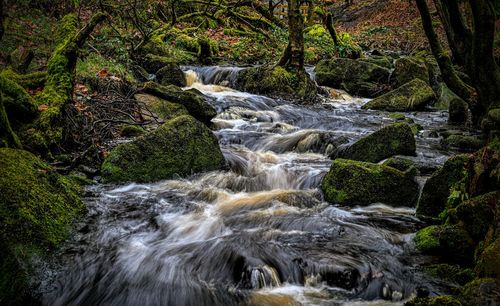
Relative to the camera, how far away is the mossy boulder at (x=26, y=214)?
10.9 feet

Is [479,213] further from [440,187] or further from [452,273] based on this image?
[440,187]

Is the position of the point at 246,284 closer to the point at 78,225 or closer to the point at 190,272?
the point at 190,272

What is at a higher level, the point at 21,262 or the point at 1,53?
the point at 1,53

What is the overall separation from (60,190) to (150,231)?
3.60 ft

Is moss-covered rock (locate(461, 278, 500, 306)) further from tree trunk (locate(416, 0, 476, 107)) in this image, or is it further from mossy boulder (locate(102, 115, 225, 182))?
tree trunk (locate(416, 0, 476, 107))

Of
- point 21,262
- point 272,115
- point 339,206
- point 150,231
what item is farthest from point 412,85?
point 21,262

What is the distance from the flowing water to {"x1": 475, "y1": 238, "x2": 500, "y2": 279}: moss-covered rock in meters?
0.54

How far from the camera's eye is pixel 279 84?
44.4 feet

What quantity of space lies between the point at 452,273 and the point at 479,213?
62 centimetres

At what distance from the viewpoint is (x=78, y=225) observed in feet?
14.9

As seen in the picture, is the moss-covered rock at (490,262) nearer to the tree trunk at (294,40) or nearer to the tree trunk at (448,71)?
the tree trunk at (448,71)

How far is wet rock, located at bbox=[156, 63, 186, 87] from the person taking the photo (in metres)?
12.8

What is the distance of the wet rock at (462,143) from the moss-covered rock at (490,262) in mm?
5501

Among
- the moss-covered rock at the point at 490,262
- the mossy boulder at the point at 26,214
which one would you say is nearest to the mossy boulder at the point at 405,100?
the moss-covered rock at the point at 490,262
